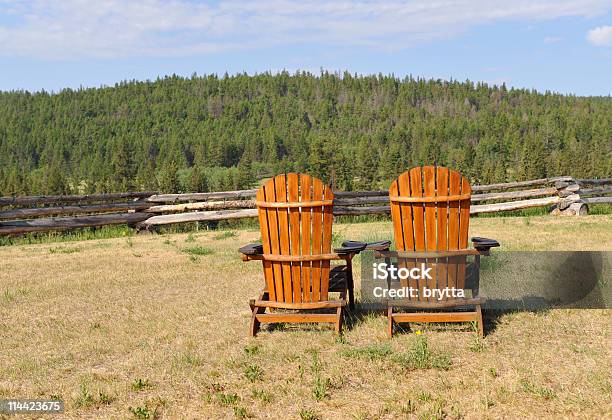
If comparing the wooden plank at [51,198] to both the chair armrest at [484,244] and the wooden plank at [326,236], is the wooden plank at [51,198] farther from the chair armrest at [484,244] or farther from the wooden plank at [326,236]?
the chair armrest at [484,244]

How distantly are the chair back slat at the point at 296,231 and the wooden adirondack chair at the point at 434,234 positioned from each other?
2.12 ft

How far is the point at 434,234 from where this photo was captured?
5.50 m

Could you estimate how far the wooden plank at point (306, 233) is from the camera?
5.56 metres

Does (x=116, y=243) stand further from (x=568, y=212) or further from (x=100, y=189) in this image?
(x=100, y=189)

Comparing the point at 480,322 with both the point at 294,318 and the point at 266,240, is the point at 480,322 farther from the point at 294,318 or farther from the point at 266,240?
the point at 266,240

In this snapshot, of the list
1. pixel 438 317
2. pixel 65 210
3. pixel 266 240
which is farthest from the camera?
pixel 65 210

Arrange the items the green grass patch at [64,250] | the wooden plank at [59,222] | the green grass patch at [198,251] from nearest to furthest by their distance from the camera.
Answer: the green grass patch at [198,251], the green grass patch at [64,250], the wooden plank at [59,222]

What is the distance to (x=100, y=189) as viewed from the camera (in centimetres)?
9594

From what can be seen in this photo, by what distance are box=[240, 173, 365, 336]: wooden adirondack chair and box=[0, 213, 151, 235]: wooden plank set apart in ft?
32.9

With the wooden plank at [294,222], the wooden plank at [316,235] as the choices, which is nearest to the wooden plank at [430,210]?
the wooden plank at [316,235]

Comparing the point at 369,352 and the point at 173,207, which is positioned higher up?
the point at 369,352

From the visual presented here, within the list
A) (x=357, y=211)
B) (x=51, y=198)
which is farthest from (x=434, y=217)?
(x=51, y=198)

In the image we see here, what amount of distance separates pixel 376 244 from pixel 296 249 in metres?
0.82

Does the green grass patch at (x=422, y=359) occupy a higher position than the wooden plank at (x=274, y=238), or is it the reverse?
the wooden plank at (x=274, y=238)
